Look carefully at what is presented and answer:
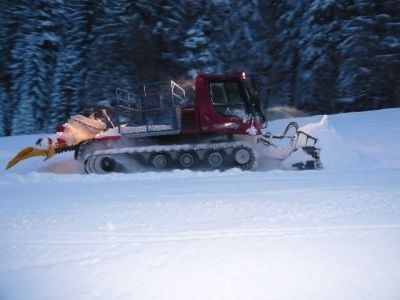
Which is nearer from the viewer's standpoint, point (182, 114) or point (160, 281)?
point (160, 281)

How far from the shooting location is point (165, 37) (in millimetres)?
18547

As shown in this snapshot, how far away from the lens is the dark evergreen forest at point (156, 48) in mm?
16703

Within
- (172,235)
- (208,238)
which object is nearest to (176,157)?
(172,235)

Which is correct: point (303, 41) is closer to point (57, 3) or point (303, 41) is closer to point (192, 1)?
A: point (192, 1)

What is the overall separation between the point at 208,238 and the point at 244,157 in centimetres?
522

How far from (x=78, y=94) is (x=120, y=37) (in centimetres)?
302

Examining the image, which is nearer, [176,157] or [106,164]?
[176,157]

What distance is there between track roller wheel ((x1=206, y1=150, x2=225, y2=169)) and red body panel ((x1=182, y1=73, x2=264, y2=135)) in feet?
1.51

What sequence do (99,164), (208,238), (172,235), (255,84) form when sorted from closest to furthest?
(208,238) → (172,235) → (255,84) → (99,164)

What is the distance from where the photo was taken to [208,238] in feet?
14.2

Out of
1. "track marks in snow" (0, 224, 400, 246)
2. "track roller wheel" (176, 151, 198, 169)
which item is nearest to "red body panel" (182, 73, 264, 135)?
"track roller wheel" (176, 151, 198, 169)

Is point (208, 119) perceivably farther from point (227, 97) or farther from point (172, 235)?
point (172, 235)

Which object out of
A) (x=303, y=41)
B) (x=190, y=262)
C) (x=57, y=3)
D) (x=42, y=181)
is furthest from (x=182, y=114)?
(x=57, y=3)

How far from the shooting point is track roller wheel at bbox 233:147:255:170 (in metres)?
9.37
